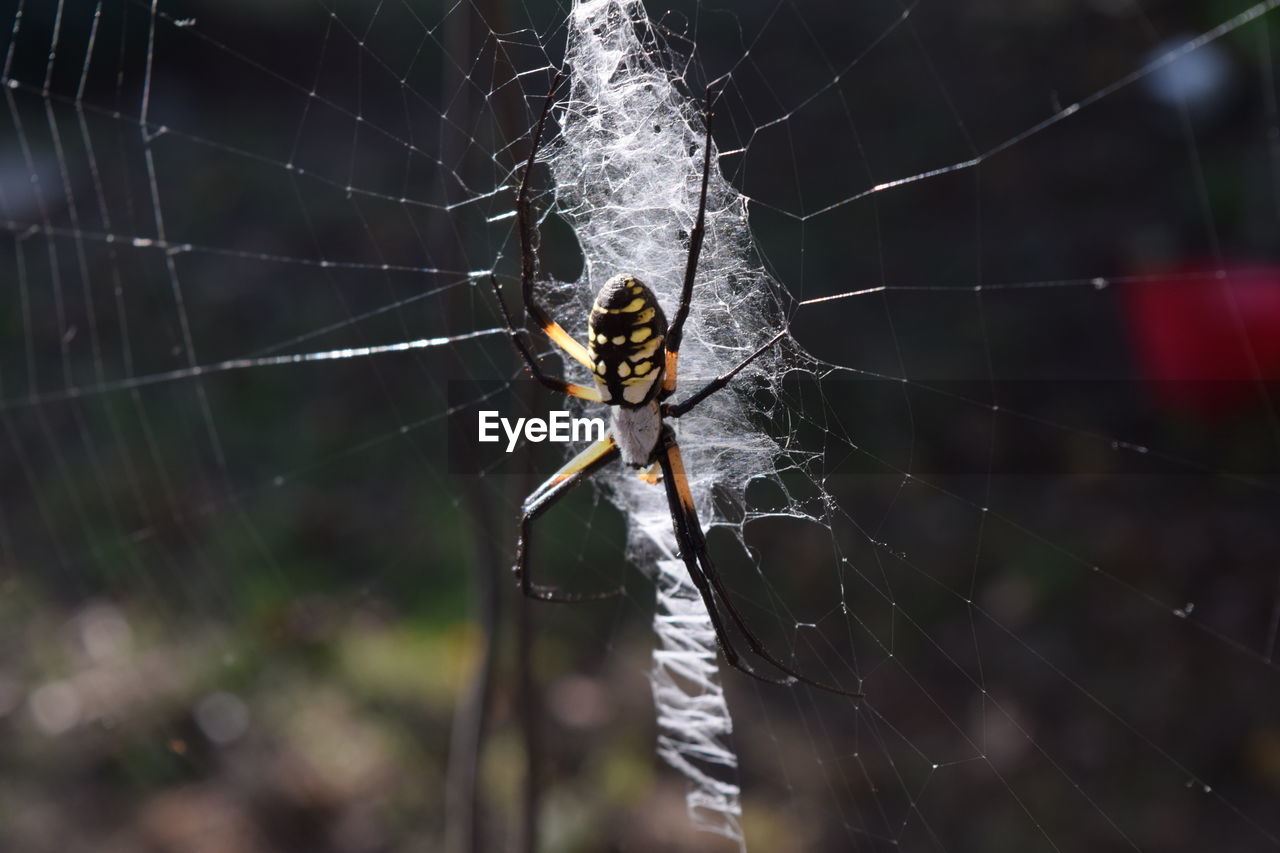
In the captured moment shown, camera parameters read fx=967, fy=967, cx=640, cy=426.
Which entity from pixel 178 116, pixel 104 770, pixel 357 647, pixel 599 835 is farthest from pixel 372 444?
pixel 178 116

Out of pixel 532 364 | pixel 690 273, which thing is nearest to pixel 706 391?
pixel 690 273

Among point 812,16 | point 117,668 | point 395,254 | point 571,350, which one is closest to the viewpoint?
point 571,350

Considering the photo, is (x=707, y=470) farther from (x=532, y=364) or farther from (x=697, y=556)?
(x=532, y=364)

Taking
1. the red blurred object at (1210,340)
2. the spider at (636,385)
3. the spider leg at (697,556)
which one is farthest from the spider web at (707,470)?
the spider leg at (697,556)

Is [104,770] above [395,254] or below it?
below

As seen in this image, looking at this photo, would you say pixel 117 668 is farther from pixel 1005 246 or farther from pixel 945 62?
pixel 945 62
